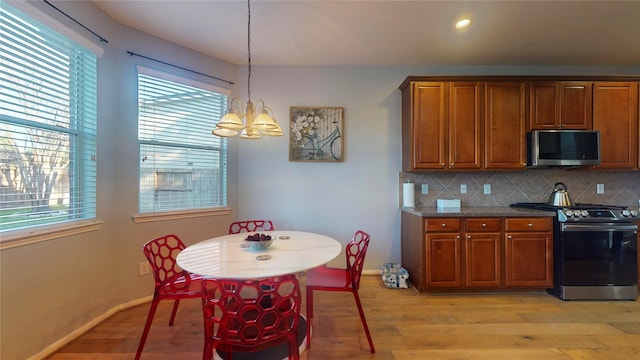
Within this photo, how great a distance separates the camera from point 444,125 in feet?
9.53

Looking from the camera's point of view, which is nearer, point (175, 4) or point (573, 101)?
point (175, 4)

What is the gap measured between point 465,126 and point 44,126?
3708mm

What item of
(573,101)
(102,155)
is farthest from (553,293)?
(102,155)

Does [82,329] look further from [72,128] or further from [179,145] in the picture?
[179,145]

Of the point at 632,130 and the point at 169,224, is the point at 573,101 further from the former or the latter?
the point at 169,224

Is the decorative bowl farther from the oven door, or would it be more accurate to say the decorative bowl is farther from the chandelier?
the oven door

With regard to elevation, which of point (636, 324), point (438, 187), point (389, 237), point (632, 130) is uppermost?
point (632, 130)

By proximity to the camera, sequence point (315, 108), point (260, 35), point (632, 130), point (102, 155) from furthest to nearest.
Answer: point (315, 108)
point (632, 130)
point (260, 35)
point (102, 155)

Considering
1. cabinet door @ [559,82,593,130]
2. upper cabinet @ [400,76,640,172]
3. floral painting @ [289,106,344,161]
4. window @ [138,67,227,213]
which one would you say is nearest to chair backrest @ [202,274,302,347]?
window @ [138,67,227,213]

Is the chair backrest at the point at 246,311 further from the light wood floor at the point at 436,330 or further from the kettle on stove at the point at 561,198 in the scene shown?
the kettle on stove at the point at 561,198

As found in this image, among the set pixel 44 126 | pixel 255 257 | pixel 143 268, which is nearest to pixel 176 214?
pixel 143 268

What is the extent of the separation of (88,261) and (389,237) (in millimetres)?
2980

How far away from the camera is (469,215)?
8.70 ft

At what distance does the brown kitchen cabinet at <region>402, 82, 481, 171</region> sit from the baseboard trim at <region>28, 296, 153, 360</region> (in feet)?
10.4
